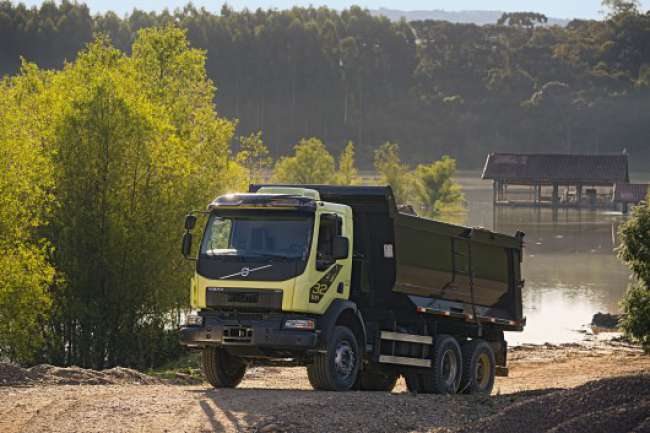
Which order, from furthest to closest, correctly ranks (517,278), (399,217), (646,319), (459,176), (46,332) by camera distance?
(459,176), (46,332), (646,319), (517,278), (399,217)

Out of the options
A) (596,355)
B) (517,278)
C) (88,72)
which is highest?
(88,72)

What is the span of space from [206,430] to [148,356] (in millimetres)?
18288

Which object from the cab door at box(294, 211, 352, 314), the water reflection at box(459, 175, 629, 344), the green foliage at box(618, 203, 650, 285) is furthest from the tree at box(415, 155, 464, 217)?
the cab door at box(294, 211, 352, 314)

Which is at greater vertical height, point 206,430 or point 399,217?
point 399,217

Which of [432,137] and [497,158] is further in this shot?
[432,137]

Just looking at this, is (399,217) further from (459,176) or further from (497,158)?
(459,176)

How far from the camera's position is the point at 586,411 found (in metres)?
15.0

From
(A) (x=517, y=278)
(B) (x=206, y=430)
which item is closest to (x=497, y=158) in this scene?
(A) (x=517, y=278)

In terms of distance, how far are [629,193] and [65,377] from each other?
103 metres

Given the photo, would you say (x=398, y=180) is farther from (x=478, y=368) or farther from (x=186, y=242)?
(x=186, y=242)

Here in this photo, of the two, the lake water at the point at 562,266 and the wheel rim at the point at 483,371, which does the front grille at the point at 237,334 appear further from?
the lake water at the point at 562,266

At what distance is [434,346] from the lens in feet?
71.1

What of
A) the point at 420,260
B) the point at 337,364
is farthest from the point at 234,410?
the point at 420,260

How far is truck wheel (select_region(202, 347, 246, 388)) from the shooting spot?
2009cm
